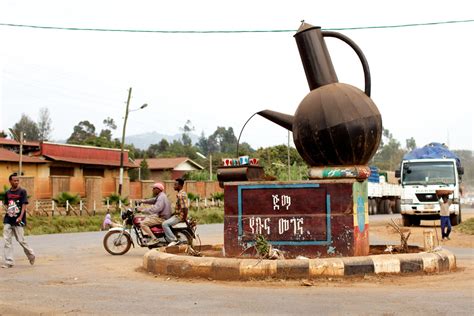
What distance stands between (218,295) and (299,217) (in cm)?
307

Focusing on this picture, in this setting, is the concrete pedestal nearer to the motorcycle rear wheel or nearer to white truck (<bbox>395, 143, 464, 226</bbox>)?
the motorcycle rear wheel

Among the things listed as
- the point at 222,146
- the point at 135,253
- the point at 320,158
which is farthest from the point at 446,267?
the point at 222,146

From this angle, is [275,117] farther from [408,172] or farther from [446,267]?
[408,172]

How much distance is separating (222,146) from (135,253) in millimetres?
132860

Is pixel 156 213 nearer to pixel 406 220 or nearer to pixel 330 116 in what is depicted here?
pixel 330 116

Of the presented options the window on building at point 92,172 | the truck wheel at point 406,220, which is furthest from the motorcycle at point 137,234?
the window on building at point 92,172

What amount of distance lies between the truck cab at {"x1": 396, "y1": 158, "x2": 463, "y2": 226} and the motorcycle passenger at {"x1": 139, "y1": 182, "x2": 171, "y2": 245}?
1484 cm

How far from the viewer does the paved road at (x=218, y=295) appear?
7352 mm

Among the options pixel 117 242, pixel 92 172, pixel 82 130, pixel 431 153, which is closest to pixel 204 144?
pixel 82 130

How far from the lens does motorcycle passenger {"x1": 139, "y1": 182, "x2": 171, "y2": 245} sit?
1388 cm

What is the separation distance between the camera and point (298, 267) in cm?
962

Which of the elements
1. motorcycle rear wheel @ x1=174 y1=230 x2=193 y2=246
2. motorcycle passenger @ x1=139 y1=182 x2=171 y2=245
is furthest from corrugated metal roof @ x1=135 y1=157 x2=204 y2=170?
motorcycle rear wheel @ x1=174 y1=230 x2=193 y2=246

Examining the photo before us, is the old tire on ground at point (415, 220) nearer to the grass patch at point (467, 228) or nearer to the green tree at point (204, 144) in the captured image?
the grass patch at point (467, 228)

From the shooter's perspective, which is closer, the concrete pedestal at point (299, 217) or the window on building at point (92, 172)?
the concrete pedestal at point (299, 217)
